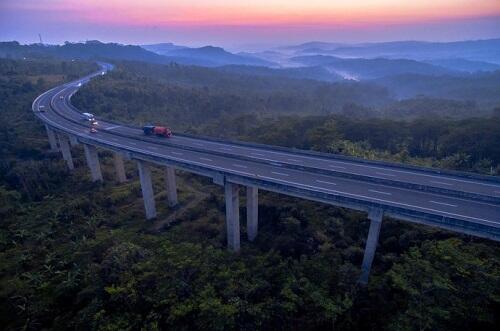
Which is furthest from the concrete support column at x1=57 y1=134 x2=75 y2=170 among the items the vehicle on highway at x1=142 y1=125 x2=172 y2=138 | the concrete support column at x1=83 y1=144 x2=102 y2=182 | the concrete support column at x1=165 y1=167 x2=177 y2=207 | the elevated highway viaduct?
the concrete support column at x1=165 y1=167 x2=177 y2=207

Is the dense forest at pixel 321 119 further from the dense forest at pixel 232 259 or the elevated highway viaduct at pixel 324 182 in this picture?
the elevated highway viaduct at pixel 324 182

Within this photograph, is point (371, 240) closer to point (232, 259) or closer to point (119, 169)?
point (232, 259)

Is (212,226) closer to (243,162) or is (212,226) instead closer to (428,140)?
(243,162)

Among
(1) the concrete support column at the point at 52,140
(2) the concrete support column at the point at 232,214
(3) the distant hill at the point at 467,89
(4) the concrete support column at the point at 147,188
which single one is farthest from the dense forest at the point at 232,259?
(3) the distant hill at the point at 467,89

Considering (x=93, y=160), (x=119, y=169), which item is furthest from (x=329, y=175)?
(x=93, y=160)

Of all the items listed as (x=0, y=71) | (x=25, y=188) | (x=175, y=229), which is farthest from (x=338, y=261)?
(x=0, y=71)
